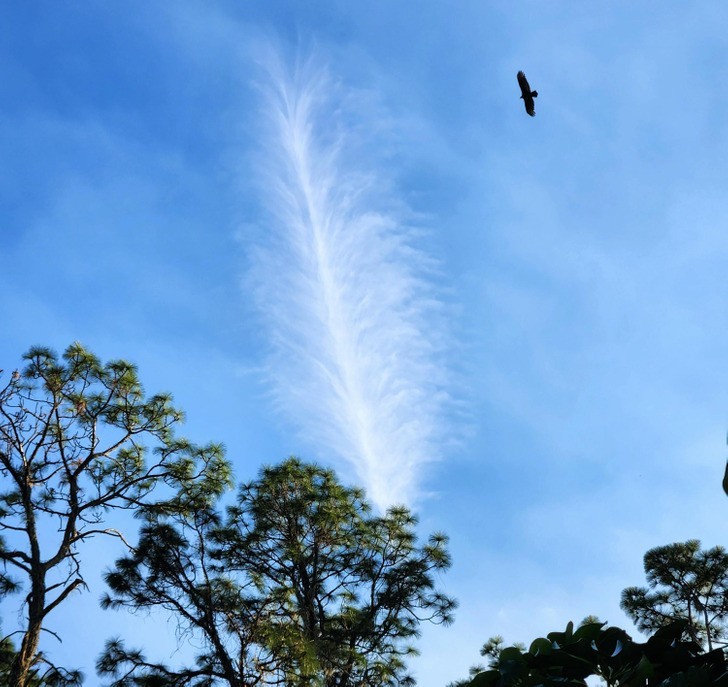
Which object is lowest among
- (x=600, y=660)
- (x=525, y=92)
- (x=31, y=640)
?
(x=600, y=660)

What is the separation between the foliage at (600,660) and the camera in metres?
1.03

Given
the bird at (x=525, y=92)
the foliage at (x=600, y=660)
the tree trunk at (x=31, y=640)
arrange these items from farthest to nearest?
the tree trunk at (x=31, y=640)
the bird at (x=525, y=92)
the foliage at (x=600, y=660)

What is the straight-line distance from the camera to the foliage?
1025 millimetres

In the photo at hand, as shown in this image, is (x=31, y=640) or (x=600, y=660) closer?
(x=600, y=660)

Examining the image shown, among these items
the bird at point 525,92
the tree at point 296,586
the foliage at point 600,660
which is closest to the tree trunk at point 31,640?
the tree at point 296,586

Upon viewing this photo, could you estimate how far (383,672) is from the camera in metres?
9.61

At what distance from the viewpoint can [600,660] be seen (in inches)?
41.6

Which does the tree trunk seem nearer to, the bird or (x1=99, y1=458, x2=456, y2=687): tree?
(x1=99, y1=458, x2=456, y2=687): tree

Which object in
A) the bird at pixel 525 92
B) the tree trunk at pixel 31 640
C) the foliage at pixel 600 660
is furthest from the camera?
the tree trunk at pixel 31 640

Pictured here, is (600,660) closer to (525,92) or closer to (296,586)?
(525,92)

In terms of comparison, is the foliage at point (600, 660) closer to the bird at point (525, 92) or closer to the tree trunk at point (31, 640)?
the bird at point (525, 92)

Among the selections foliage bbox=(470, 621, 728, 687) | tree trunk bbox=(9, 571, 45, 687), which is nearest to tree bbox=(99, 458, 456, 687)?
tree trunk bbox=(9, 571, 45, 687)

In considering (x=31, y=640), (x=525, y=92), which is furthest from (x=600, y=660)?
(x=31, y=640)

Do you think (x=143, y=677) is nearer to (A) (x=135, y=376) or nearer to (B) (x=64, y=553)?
(B) (x=64, y=553)
